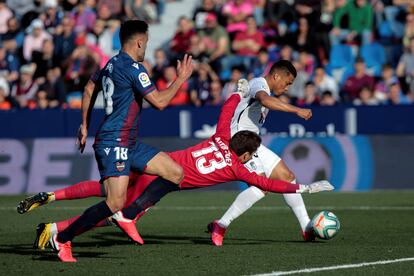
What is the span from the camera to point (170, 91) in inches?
380

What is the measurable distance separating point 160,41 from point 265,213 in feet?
35.9

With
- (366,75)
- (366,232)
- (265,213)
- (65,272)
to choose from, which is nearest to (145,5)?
(366,75)

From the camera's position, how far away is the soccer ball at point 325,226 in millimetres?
11438

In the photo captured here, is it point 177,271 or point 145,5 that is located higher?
point 145,5

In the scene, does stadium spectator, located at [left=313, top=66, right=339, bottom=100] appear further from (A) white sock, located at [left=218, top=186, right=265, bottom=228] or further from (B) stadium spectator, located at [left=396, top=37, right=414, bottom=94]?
(A) white sock, located at [left=218, top=186, right=265, bottom=228]

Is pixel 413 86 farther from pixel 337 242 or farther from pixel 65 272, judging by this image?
pixel 65 272

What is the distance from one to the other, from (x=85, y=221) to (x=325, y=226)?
2784mm

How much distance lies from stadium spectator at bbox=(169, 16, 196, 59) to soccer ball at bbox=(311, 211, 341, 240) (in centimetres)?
1281

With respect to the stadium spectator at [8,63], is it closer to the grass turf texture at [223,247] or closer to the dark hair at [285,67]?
the grass turf texture at [223,247]

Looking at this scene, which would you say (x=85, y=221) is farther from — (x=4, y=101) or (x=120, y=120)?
(x=4, y=101)

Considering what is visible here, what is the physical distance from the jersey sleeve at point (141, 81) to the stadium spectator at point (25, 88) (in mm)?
14181

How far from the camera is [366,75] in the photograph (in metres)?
22.1

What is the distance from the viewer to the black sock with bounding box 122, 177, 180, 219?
10.9m

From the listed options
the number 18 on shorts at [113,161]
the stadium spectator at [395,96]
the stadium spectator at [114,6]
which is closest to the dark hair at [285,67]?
the number 18 on shorts at [113,161]
